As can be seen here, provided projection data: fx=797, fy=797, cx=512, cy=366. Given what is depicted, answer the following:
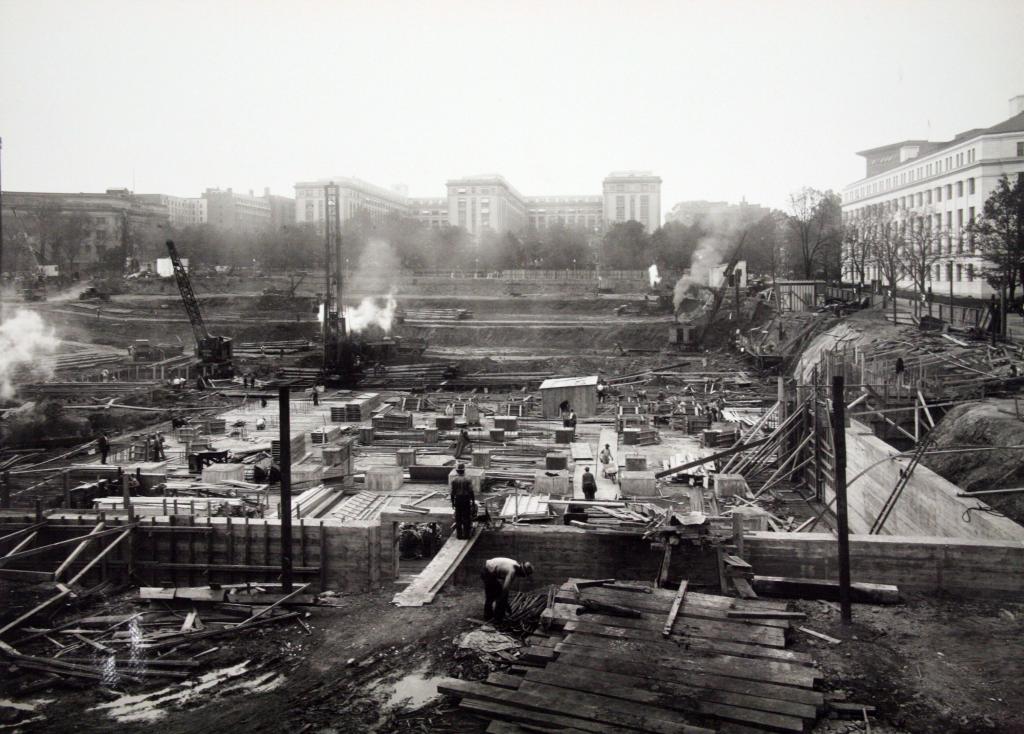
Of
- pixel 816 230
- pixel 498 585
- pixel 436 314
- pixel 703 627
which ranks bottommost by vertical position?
pixel 703 627

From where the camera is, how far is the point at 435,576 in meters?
12.9

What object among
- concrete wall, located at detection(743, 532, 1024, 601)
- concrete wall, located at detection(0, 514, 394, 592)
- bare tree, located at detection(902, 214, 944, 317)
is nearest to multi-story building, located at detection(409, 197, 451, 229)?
bare tree, located at detection(902, 214, 944, 317)

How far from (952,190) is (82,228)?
8326 cm

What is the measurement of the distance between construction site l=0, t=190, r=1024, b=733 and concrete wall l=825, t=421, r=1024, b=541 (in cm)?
9

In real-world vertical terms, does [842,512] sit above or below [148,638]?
above

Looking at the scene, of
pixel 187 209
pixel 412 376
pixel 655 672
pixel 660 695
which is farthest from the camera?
pixel 187 209

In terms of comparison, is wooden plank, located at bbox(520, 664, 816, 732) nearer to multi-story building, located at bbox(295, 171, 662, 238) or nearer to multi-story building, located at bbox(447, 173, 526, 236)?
multi-story building, located at bbox(295, 171, 662, 238)

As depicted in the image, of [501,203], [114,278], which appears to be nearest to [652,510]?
[114,278]

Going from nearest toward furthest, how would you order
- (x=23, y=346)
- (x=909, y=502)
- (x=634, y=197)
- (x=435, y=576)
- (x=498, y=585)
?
(x=498, y=585), (x=435, y=576), (x=909, y=502), (x=23, y=346), (x=634, y=197)

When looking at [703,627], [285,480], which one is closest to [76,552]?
[285,480]

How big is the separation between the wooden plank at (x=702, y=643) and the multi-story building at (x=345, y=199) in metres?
106

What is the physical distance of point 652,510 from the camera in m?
16.0

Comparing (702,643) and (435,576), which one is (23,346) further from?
(702,643)

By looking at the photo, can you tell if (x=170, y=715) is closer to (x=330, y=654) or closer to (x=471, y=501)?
(x=330, y=654)
